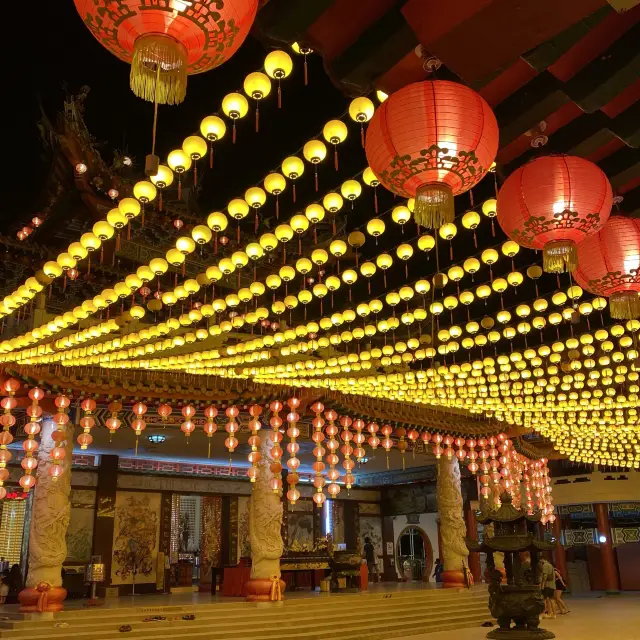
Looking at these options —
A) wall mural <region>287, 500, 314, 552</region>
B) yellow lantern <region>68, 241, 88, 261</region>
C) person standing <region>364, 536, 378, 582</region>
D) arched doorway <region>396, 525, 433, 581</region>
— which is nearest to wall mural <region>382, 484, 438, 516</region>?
arched doorway <region>396, 525, 433, 581</region>

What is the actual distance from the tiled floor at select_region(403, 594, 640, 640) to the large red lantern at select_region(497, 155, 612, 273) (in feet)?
24.6

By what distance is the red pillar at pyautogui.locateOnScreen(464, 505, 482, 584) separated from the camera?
19359 mm

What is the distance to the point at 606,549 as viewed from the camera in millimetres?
20047

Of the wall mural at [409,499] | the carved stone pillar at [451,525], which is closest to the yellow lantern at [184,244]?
the carved stone pillar at [451,525]

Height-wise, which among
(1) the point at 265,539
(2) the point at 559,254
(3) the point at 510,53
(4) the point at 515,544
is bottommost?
(4) the point at 515,544

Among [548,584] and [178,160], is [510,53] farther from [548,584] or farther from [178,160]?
[548,584]

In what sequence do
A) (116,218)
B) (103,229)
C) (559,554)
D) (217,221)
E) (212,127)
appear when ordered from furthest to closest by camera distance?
(559,554) → (103,229) → (116,218) → (217,221) → (212,127)

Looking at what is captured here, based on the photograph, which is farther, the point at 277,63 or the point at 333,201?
the point at 333,201

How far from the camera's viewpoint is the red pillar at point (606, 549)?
65.4 feet

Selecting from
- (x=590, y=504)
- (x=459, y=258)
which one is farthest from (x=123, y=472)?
(x=590, y=504)

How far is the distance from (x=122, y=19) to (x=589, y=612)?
15.1 m

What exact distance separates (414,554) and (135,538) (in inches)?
385

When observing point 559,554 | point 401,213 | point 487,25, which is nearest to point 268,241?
point 401,213

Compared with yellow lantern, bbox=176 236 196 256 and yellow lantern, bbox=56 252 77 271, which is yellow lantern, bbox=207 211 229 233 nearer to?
yellow lantern, bbox=176 236 196 256
